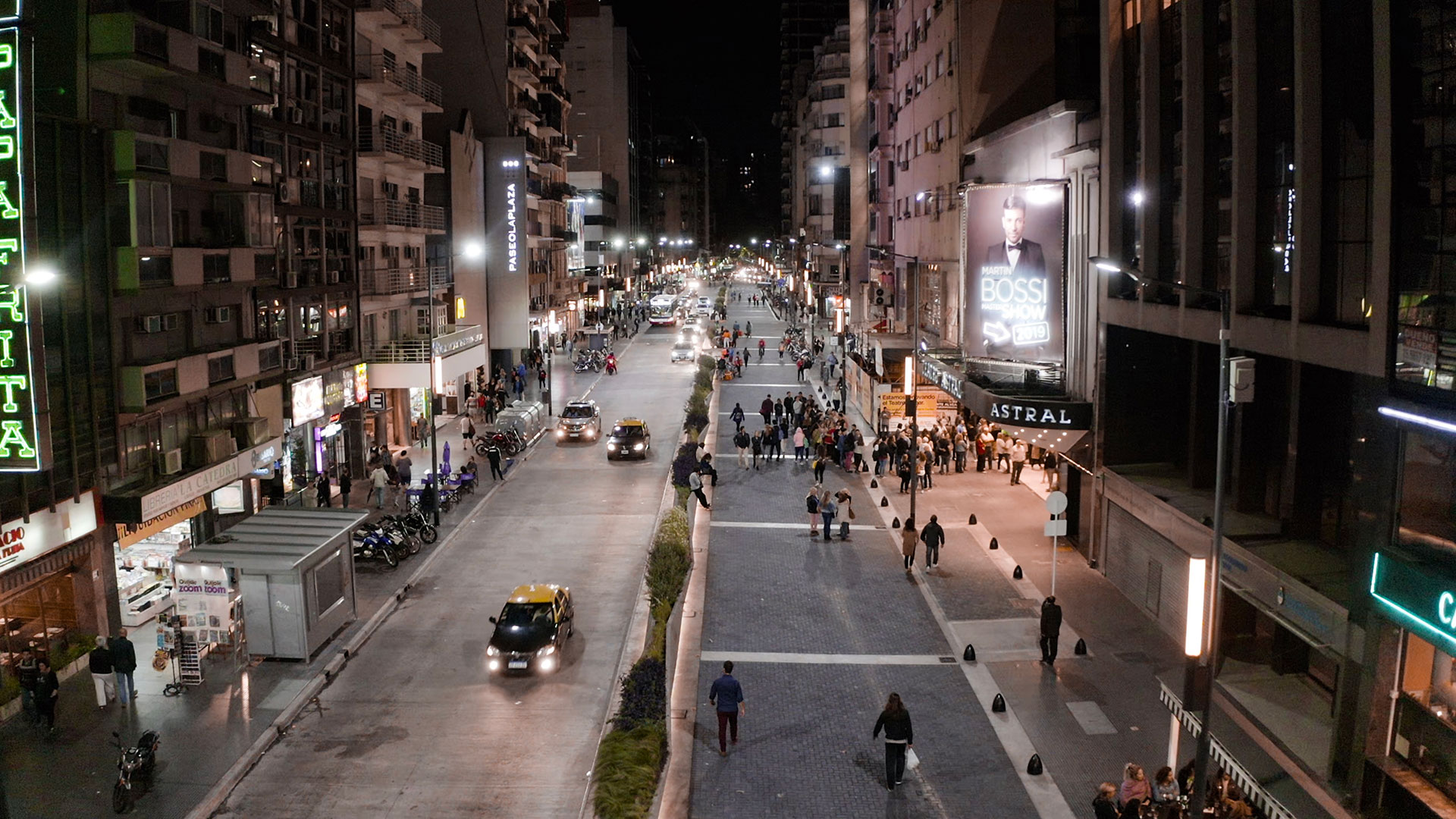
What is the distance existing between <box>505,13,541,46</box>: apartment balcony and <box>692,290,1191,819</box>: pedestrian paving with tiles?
40.5m

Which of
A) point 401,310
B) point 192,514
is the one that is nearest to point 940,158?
point 401,310

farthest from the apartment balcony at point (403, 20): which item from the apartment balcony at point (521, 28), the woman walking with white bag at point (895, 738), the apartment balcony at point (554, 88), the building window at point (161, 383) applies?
the woman walking with white bag at point (895, 738)

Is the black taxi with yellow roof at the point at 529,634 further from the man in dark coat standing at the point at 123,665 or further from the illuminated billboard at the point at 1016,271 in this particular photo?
the illuminated billboard at the point at 1016,271

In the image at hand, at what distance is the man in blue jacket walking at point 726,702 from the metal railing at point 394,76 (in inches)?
1107

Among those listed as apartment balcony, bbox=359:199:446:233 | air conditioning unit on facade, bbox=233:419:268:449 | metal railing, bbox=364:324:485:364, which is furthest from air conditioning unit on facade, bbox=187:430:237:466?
apartment balcony, bbox=359:199:446:233

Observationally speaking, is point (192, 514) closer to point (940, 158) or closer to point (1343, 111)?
point (1343, 111)

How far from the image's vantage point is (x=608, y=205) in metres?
124

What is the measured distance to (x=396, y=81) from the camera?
42.2 metres

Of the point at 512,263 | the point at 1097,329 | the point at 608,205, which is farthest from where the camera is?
the point at 608,205

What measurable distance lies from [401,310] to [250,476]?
17.1 meters

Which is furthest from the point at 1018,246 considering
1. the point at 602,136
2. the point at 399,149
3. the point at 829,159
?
the point at 602,136

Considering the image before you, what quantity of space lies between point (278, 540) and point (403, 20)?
26.4 meters

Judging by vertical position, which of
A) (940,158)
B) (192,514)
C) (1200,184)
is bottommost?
(192,514)

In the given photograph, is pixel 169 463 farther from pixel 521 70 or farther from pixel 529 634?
pixel 521 70
